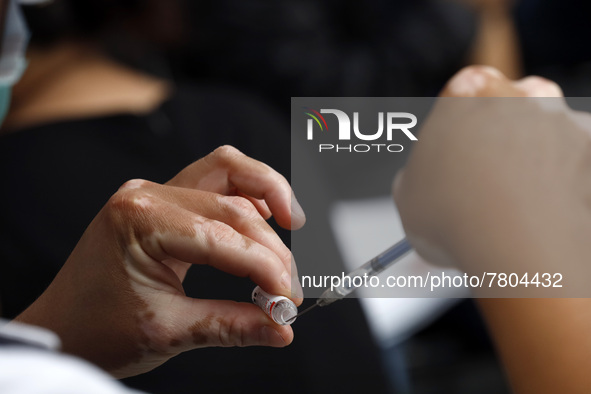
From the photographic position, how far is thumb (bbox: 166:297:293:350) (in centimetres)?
39

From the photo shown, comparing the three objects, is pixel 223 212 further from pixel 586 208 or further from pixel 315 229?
pixel 586 208

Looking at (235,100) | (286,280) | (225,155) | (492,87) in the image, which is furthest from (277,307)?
(235,100)

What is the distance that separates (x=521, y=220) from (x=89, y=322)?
0.35 meters

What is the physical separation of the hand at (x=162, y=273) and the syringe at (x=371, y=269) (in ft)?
0.16

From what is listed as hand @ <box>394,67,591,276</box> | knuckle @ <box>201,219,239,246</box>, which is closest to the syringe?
hand @ <box>394,67,591,276</box>

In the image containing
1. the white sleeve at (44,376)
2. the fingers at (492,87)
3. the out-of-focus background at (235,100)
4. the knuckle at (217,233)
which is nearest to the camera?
the white sleeve at (44,376)

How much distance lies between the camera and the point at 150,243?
38 centimetres

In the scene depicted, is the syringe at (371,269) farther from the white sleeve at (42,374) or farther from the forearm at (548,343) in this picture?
the white sleeve at (42,374)

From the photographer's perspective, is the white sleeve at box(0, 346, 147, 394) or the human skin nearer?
the white sleeve at box(0, 346, 147, 394)

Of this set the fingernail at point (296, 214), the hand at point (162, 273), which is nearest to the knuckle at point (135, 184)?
the hand at point (162, 273)

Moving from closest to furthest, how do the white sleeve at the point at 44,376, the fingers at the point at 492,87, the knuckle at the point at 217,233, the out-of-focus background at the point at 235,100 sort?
1. the white sleeve at the point at 44,376
2. the knuckle at the point at 217,233
3. the fingers at the point at 492,87
4. the out-of-focus background at the point at 235,100

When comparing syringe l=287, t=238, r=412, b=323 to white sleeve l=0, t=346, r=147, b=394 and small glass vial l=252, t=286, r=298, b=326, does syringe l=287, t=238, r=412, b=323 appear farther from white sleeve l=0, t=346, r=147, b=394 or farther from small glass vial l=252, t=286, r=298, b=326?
white sleeve l=0, t=346, r=147, b=394

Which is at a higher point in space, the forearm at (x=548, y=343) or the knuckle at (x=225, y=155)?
the knuckle at (x=225, y=155)

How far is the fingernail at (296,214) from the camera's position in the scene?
436 mm
